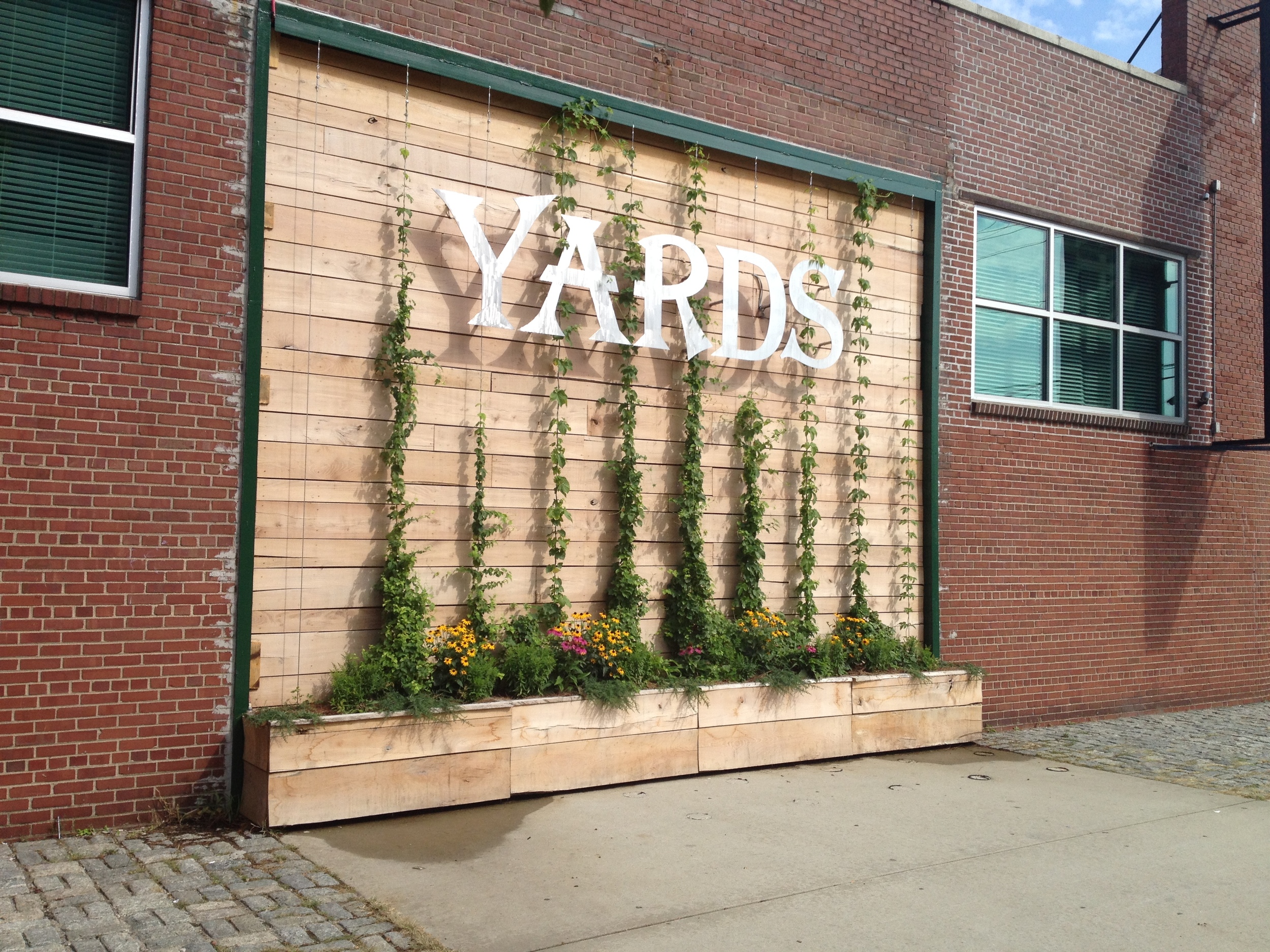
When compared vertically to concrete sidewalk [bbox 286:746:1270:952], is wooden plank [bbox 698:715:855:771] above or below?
above

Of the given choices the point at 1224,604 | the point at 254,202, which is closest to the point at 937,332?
the point at 1224,604

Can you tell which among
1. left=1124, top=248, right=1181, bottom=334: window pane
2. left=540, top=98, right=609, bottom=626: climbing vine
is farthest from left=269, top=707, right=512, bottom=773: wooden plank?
left=1124, top=248, right=1181, bottom=334: window pane

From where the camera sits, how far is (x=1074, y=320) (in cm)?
1079

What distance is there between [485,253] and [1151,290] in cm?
761

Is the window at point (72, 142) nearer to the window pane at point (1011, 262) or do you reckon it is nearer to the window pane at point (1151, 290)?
the window pane at point (1011, 262)

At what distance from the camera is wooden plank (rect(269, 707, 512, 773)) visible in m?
5.97

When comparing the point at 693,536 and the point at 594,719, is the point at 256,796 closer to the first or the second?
the point at 594,719

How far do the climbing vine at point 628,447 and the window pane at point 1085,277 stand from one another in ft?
15.7

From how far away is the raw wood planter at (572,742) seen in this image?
603 cm

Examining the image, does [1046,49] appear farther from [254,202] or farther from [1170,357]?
[254,202]

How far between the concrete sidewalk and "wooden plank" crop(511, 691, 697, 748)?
37 cm

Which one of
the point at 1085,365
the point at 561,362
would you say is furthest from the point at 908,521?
the point at 561,362

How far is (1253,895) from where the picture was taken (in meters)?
5.20

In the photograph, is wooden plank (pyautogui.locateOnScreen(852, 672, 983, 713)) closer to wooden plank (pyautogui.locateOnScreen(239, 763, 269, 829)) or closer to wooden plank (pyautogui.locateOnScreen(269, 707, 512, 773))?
wooden plank (pyautogui.locateOnScreen(269, 707, 512, 773))
